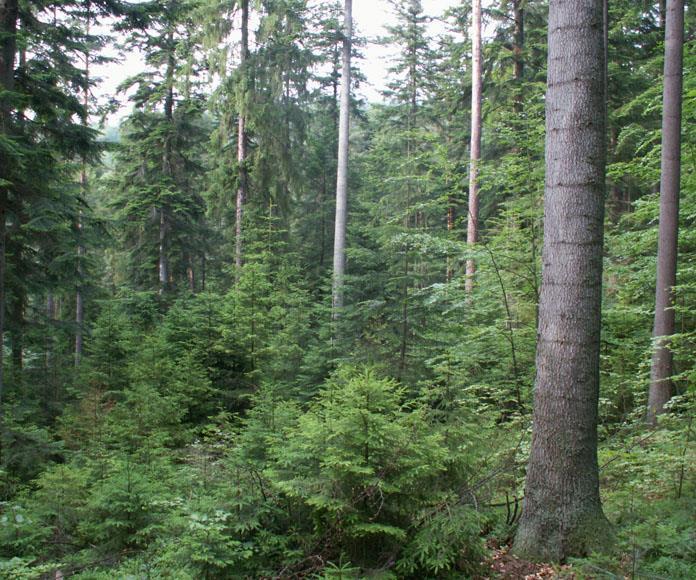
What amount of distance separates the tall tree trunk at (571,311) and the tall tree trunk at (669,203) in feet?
14.4

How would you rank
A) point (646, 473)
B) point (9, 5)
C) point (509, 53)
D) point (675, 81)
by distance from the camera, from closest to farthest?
point (646, 473) → point (675, 81) → point (9, 5) → point (509, 53)

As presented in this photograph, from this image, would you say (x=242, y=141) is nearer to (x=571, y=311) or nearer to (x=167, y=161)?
(x=167, y=161)

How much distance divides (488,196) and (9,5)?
43.7 feet

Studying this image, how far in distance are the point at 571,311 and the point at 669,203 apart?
490 cm

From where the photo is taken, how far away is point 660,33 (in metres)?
13.6

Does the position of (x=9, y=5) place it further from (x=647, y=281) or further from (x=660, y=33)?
(x=660, y=33)

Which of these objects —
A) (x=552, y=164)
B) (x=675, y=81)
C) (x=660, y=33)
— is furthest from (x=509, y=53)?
(x=552, y=164)

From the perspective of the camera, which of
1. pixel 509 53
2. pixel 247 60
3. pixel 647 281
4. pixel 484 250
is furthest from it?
pixel 247 60

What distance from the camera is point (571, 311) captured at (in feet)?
12.7

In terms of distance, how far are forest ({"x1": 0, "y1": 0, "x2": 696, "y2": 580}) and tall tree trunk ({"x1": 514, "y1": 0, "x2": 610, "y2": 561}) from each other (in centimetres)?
2

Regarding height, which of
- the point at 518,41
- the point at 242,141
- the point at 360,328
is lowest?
the point at 360,328

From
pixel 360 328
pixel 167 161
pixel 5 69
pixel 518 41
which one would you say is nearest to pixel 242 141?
pixel 167 161

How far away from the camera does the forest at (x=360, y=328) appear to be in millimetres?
3820

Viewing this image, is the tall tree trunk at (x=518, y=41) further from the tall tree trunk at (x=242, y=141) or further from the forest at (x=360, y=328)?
the tall tree trunk at (x=242, y=141)
